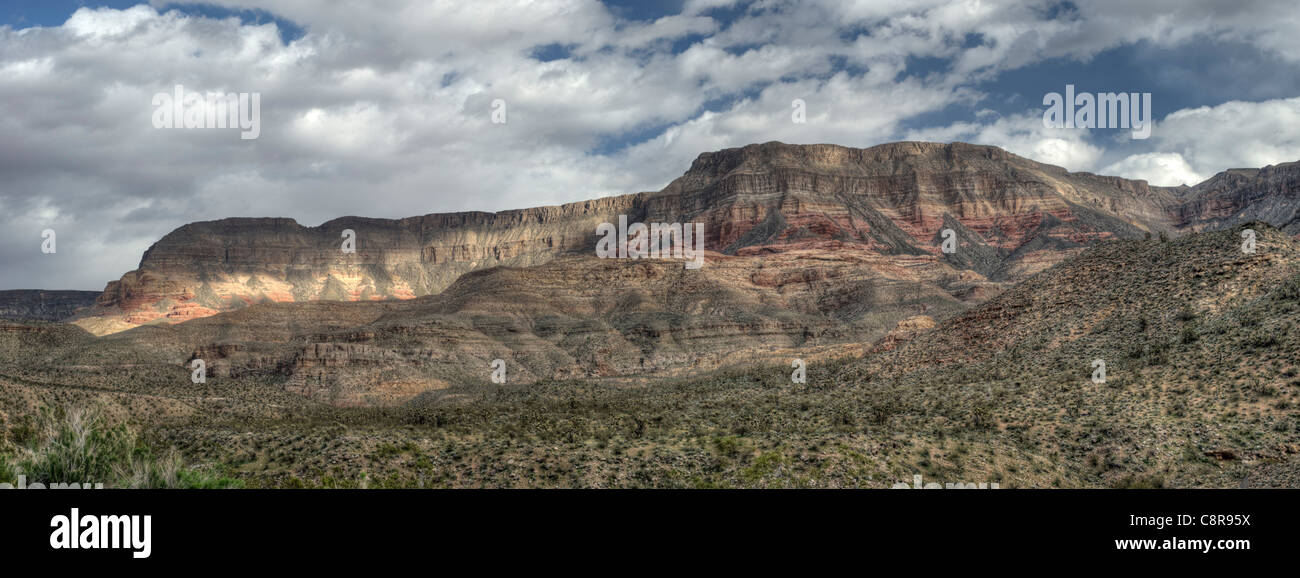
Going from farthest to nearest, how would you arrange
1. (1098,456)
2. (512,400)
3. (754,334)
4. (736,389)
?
1. (754,334)
2. (512,400)
3. (736,389)
4. (1098,456)

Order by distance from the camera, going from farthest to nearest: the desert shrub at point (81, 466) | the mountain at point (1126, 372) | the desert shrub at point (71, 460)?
the mountain at point (1126, 372)
the desert shrub at point (71, 460)
the desert shrub at point (81, 466)

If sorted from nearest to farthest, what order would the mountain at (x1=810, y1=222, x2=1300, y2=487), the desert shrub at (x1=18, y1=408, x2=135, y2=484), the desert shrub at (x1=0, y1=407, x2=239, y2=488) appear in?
the desert shrub at (x1=0, y1=407, x2=239, y2=488) → the desert shrub at (x1=18, y1=408, x2=135, y2=484) → the mountain at (x1=810, y1=222, x2=1300, y2=487)

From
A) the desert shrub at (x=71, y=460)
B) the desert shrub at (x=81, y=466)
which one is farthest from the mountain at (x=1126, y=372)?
the desert shrub at (x=71, y=460)

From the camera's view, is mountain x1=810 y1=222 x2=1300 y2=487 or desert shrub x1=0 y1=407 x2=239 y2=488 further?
mountain x1=810 y1=222 x2=1300 y2=487

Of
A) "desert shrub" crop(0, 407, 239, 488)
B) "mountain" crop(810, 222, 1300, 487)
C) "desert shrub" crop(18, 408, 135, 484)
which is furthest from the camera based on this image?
"mountain" crop(810, 222, 1300, 487)

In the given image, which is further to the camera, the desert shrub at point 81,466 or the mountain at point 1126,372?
the mountain at point 1126,372

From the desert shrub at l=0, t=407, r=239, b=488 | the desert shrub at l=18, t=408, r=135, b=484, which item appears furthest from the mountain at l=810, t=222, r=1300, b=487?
the desert shrub at l=18, t=408, r=135, b=484

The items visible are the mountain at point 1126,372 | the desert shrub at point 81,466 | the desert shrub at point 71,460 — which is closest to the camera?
the desert shrub at point 81,466

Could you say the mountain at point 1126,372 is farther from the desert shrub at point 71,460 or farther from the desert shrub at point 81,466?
the desert shrub at point 71,460

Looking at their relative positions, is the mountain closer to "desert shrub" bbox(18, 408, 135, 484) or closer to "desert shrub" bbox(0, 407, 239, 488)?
"desert shrub" bbox(0, 407, 239, 488)
